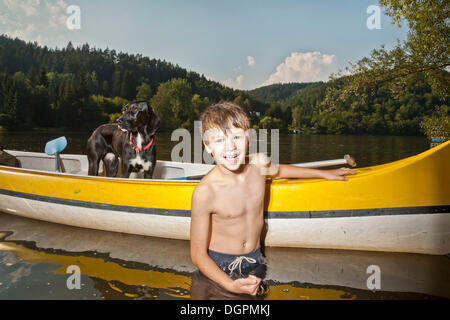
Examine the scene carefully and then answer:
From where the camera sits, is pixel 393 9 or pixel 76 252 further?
pixel 393 9

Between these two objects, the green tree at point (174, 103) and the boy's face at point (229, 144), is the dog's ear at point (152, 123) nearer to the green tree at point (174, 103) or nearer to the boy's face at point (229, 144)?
the boy's face at point (229, 144)

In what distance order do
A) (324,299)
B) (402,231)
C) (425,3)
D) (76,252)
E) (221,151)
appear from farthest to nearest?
(425,3), (76,252), (402,231), (324,299), (221,151)

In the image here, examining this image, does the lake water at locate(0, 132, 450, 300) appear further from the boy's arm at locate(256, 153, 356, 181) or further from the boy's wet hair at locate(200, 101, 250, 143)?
the boy's wet hair at locate(200, 101, 250, 143)

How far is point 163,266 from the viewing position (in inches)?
137

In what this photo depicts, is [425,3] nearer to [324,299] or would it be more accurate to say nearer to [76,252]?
[324,299]

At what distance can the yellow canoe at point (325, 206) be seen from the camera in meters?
3.20

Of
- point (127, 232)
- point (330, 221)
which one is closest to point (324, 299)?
point (330, 221)

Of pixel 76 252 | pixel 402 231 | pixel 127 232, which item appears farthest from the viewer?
pixel 127 232

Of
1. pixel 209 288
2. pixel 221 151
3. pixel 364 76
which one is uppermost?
pixel 364 76

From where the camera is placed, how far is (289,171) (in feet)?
8.63

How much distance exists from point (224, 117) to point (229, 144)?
0.16 meters

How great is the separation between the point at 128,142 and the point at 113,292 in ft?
6.91

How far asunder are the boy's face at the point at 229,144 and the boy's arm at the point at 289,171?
0.42m

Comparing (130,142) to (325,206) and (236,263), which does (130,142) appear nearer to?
(325,206)
